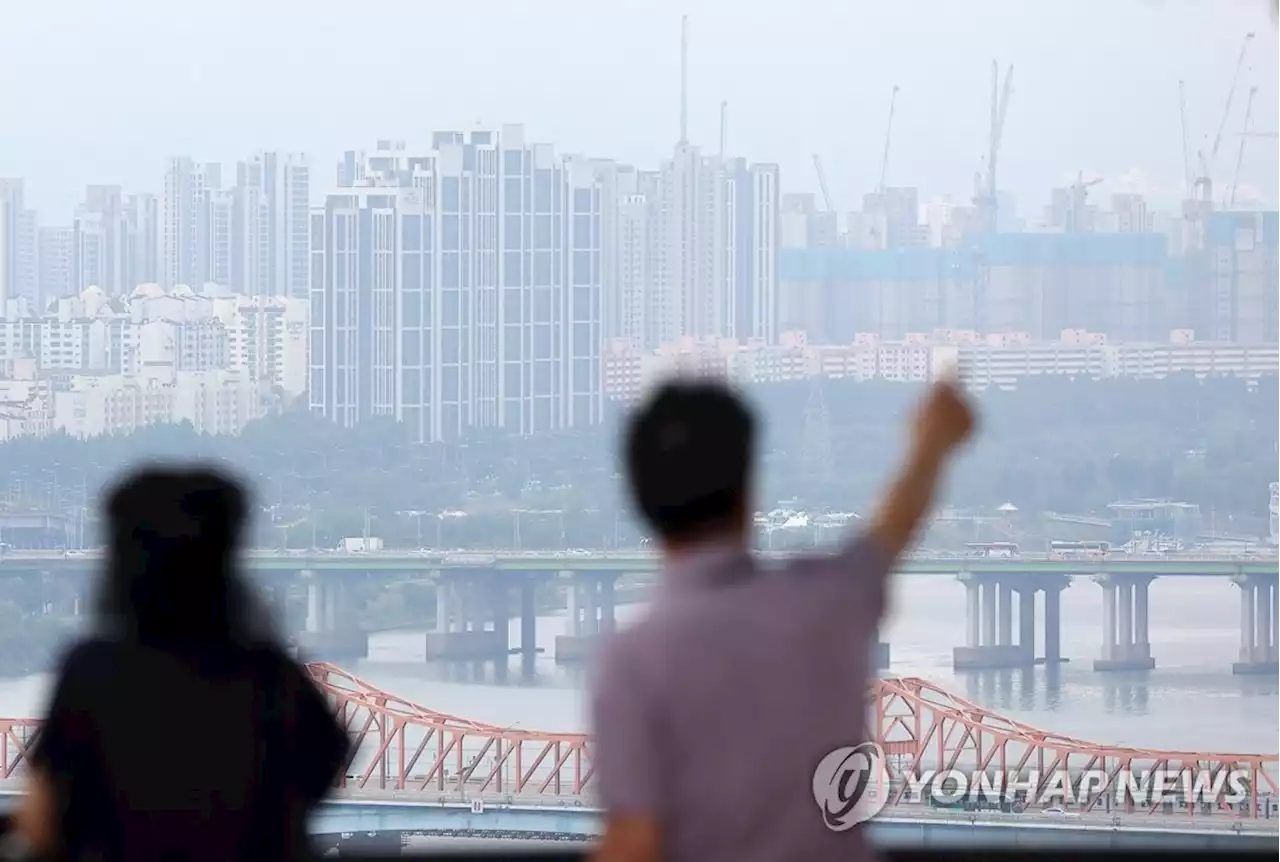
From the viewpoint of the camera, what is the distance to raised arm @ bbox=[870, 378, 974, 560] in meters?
0.89

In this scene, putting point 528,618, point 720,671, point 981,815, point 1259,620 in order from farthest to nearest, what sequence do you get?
point 1259,620, point 528,618, point 981,815, point 720,671

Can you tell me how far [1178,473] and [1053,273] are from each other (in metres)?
2.55

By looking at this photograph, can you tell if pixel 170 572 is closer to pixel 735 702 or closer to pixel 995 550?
pixel 735 702

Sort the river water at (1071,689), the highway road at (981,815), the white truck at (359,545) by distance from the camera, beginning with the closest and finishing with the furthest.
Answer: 1. the highway road at (981,815)
2. the river water at (1071,689)
3. the white truck at (359,545)

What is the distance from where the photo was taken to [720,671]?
0.79 metres

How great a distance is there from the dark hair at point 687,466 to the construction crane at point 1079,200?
18.8 m

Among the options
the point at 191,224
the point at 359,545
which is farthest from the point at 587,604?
the point at 191,224

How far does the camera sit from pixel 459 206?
1895cm

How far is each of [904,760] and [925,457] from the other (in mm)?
13040

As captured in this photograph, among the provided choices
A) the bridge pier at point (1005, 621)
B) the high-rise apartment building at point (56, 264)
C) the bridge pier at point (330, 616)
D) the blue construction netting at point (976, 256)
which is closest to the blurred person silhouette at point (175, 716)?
the bridge pier at point (1005, 621)

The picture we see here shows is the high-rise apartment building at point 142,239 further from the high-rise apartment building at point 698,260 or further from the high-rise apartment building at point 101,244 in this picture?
the high-rise apartment building at point 698,260

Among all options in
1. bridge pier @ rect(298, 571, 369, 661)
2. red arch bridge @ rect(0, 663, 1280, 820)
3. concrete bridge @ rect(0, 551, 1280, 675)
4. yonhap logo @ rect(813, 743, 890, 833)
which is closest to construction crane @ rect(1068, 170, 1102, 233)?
concrete bridge @ rect(0, 551, 1280, 675)

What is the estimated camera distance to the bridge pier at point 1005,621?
1512cm

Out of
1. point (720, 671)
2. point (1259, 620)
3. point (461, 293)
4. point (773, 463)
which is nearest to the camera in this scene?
point (720, 671)
